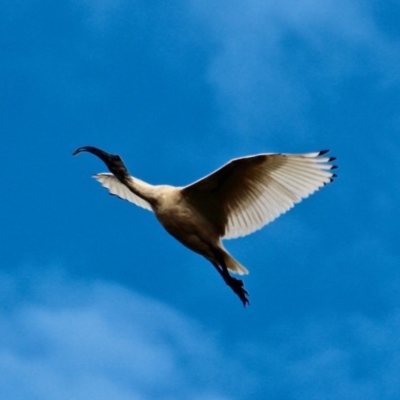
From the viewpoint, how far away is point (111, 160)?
59.6 feet

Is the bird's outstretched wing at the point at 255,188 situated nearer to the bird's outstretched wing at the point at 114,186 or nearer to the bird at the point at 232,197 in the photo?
the bird at the point at 232,197

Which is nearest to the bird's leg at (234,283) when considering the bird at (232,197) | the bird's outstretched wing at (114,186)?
the bird at (232,197)

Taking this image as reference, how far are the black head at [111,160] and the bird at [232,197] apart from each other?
1cm

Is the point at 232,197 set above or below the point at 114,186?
below

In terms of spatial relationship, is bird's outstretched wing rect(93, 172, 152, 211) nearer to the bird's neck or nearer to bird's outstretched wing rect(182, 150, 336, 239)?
the bird's neck

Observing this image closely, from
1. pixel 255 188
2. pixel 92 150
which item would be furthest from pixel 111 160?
pixel 255 188

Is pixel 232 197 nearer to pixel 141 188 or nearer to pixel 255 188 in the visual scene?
pixel 255 188

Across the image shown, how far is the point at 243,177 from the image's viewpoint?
1738 cm

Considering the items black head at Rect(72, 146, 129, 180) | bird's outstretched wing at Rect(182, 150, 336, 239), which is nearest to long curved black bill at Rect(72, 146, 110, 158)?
black head at Rect(72, 146, 129, 180)

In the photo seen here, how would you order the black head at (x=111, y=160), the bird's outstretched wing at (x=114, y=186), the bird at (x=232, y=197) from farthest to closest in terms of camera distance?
the bird's outstretched wing at (x=114, y=186), the black head at (x=111, y=160), the bird at (x=232, y=197)

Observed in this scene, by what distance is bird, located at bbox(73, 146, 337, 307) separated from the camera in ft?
55.9

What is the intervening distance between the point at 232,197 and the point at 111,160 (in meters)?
1.90

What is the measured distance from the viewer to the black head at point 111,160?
18.1 metres

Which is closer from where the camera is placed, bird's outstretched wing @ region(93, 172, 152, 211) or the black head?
the black head
